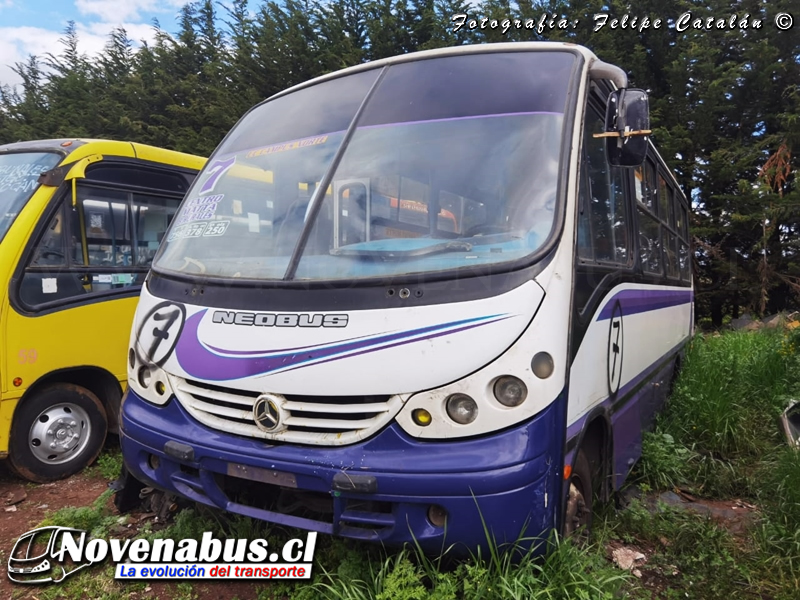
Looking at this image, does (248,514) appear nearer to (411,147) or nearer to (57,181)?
(411,147)

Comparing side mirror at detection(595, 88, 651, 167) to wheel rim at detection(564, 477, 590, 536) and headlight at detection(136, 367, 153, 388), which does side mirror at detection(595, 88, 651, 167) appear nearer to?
wheel rim at detection(564, 477, 590, 536)

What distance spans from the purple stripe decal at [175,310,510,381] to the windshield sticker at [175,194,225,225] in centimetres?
81

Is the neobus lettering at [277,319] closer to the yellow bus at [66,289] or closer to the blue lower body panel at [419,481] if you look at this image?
the blue lower body panel at [419,481]

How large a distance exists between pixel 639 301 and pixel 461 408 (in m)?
2.28

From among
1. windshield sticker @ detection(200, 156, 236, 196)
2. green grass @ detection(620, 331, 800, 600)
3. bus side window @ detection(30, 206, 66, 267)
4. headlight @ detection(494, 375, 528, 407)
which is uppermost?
windshield sticker @ detection(200, 156, 236, 196)

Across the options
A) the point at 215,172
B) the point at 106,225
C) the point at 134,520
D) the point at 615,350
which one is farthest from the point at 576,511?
the point at 106,225

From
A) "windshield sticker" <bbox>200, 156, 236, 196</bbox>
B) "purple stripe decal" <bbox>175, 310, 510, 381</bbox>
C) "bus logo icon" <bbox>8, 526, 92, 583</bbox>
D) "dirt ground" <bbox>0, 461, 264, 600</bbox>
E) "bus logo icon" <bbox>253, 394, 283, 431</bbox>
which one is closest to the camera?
"purple stripe decal" <bbox>175, 310, 510, 381</bbox>

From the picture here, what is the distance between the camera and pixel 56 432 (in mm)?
4523

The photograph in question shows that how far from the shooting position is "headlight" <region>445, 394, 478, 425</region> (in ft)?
7.43

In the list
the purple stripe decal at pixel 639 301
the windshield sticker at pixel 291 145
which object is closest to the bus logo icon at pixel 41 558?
the windshield sticker at pixel 291 145

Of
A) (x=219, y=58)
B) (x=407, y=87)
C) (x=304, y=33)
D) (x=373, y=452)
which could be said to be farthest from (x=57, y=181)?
(x=219, y=58)

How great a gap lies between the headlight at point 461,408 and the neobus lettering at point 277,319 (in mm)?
542

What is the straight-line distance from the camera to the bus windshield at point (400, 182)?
2.63 m

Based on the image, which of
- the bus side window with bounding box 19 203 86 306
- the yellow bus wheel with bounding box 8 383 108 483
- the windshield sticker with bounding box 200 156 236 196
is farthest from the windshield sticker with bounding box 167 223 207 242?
the yellow bus wheel with bounding box 8 383 108 483
